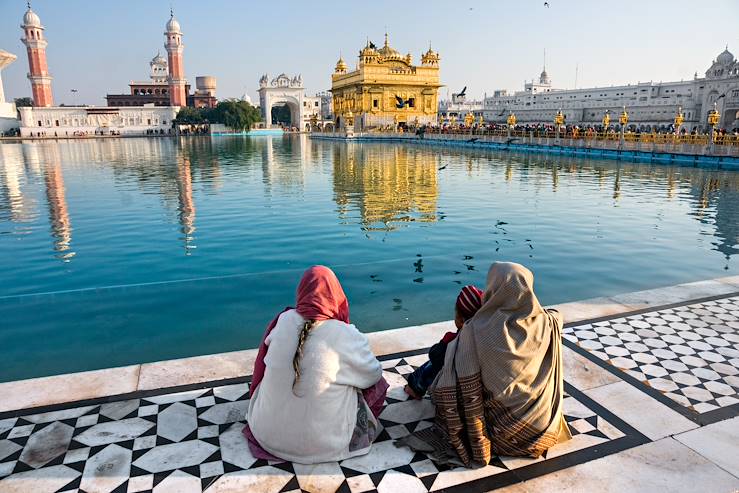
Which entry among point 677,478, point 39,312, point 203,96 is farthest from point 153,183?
point 203,96

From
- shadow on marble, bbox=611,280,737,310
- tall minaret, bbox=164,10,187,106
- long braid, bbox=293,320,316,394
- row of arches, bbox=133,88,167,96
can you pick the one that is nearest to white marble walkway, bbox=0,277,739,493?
long braid, bbox=293,320,316,394

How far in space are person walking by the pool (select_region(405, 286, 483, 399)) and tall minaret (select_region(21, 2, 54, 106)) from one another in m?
73.0

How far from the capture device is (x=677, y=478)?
2.32 metres

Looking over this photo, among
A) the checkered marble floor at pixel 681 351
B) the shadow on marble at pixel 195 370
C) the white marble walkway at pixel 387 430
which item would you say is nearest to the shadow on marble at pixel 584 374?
the white marble walkway at pixel 387 430

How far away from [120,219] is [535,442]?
8909mm

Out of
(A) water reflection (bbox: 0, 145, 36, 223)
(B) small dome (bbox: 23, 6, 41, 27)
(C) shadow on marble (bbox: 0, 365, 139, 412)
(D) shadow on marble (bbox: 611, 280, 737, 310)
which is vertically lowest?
(D) shadow on marble (bbox: 611, 280, 737, 310)

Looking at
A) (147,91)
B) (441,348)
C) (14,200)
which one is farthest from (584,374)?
(147,91)

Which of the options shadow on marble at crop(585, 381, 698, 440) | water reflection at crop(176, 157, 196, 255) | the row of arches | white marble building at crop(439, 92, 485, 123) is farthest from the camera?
white marble building at crop(439, 92, 485, 123)

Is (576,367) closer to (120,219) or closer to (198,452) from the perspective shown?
(198,452)

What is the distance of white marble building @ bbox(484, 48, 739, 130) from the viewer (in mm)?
47250

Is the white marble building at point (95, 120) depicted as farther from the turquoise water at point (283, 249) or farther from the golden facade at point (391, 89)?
the turquoise water at point (283, 249)

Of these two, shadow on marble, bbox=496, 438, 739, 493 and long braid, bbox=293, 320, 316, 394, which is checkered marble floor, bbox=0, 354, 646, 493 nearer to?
Answer: shadow on marble, bbox=496, 438, 739, 493

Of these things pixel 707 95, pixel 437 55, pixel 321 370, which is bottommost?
pixel 321 370

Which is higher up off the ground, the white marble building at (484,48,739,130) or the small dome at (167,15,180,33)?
the small dome at (167,15,180,33)
